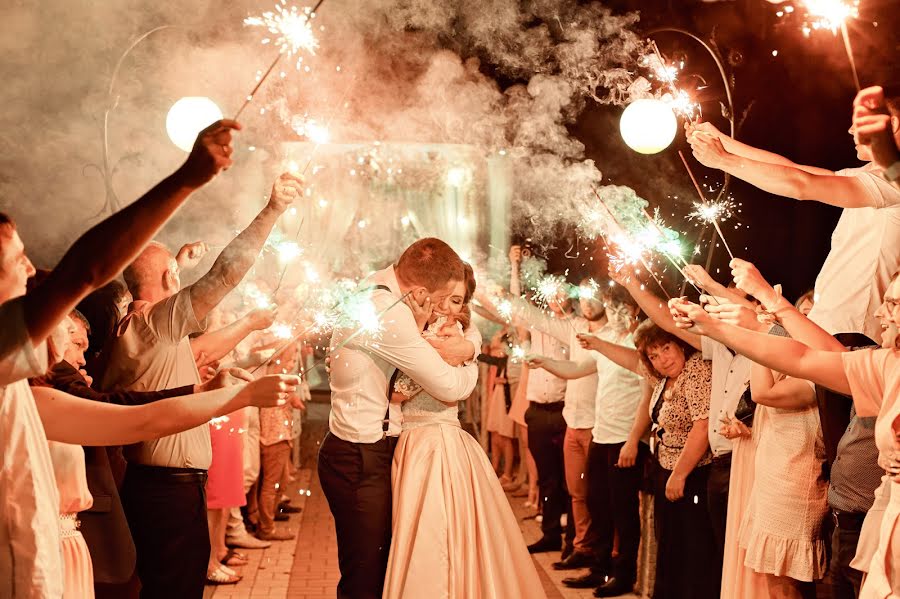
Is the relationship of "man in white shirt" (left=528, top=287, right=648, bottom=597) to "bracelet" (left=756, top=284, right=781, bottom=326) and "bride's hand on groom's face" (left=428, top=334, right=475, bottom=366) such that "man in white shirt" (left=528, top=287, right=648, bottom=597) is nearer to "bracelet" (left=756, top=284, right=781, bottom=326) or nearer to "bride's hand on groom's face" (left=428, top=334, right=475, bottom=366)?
"bride's hand on groom's face" (left=428, top=334, right=475, bottom=366)

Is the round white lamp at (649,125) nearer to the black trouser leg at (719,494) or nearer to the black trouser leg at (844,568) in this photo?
the black trouser leg at (719,494)

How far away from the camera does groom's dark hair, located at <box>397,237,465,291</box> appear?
384 cm

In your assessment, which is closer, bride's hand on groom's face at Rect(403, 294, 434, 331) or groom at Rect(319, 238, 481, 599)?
groom at Rect(319, 238, 481, 599)

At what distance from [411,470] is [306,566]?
331 cm

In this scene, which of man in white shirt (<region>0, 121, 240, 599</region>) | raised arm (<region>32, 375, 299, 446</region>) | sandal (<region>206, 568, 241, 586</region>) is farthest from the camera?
sandal (<region>206, 568, 241, 586</region>)

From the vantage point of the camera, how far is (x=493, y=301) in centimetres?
740

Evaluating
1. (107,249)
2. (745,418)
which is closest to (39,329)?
(107,249)

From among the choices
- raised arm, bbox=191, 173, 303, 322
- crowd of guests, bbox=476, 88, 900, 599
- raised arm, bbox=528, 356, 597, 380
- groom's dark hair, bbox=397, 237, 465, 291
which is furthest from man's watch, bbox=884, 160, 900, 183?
raised arm, bbox=528, 356, 597, 380

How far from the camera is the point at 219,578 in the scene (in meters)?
6.12

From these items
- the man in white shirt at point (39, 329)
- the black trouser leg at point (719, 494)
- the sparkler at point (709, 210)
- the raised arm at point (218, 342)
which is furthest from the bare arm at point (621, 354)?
the man in white shirt at point (39, 329)

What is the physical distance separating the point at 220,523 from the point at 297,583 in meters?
0.70

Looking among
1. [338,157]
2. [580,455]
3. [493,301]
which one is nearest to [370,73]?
[338,157]

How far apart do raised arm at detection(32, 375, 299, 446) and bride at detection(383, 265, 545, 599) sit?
1.46m

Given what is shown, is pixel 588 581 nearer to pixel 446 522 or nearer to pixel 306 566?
pixel 306 566
